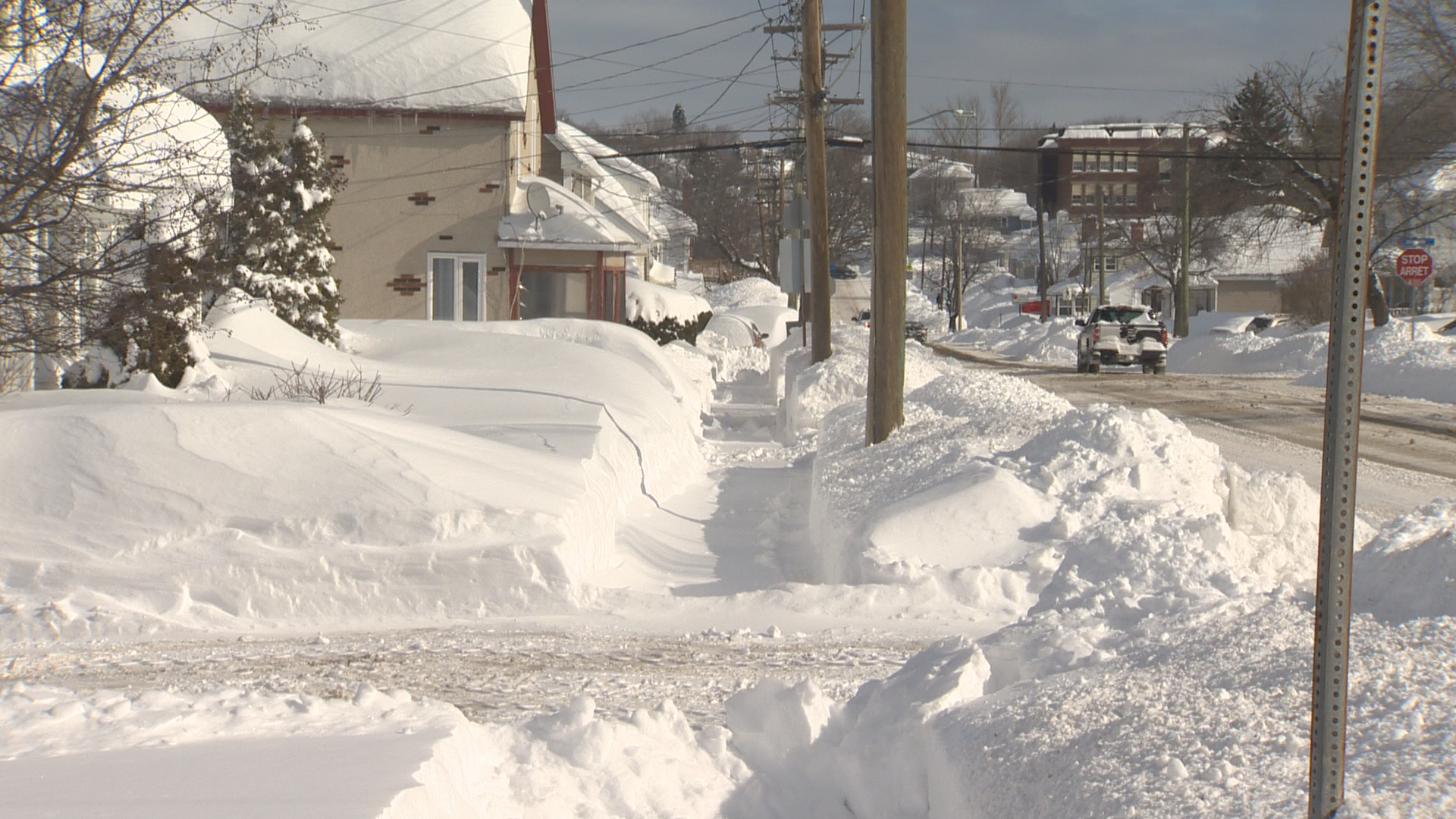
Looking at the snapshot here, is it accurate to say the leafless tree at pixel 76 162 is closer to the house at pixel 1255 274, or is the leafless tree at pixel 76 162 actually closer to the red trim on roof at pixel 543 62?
the red trim on roof at pixel 543 62

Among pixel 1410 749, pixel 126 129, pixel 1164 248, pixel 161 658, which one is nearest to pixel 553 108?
pixel 126 129

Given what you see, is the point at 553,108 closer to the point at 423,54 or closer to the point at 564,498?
the point at 423,54

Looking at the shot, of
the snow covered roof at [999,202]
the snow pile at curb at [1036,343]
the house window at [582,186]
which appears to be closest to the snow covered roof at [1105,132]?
the snow covered roof at [999,202]

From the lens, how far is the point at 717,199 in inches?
3250

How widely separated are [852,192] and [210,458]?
6979cm

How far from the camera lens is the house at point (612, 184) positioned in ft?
121

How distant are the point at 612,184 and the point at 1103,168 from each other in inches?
2751

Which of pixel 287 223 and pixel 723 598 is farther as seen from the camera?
pixel 287 223

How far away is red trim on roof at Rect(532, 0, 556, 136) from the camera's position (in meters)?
32.4

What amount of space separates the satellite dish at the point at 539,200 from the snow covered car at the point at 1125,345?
14182mm

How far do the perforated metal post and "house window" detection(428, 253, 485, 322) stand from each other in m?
26.5

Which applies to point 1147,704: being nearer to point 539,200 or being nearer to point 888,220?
point 888,220

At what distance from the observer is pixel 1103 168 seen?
349ft

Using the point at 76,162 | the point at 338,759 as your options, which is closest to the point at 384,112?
the point at 76,162
